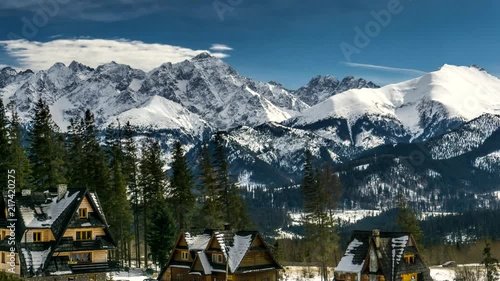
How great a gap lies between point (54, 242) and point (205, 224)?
2922 centimetres

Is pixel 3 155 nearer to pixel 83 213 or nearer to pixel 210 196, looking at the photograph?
pixel 83 213

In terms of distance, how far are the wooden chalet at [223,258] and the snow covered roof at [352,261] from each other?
761 centimetres

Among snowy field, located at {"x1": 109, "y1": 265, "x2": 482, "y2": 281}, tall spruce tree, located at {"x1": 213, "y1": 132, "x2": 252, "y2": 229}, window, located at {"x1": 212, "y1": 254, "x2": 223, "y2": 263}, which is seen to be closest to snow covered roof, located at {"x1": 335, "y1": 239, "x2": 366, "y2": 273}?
snowy field, located at {"x1": 109, "y1": 265, "x2": 482, "y2": 281}

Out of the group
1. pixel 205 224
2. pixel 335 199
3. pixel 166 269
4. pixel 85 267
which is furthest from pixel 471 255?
pixel 85 267

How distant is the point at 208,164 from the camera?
3600 inches

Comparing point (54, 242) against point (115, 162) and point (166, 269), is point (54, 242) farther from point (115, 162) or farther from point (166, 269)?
point (115, 162)

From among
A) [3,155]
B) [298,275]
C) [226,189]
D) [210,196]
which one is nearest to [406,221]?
[298,275]

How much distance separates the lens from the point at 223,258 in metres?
73.1

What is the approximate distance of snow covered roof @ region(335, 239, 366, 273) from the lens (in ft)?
244

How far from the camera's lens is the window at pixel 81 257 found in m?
68.4

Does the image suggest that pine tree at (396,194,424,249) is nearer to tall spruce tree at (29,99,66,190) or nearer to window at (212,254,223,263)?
window at (212,254,223,263)

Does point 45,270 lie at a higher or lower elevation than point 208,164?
lower

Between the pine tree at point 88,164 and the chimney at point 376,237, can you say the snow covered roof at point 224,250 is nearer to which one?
the chimney at point 376,237

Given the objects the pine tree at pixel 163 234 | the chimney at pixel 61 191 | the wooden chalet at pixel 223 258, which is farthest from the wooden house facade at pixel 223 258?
the chimney at pixel 61 191
